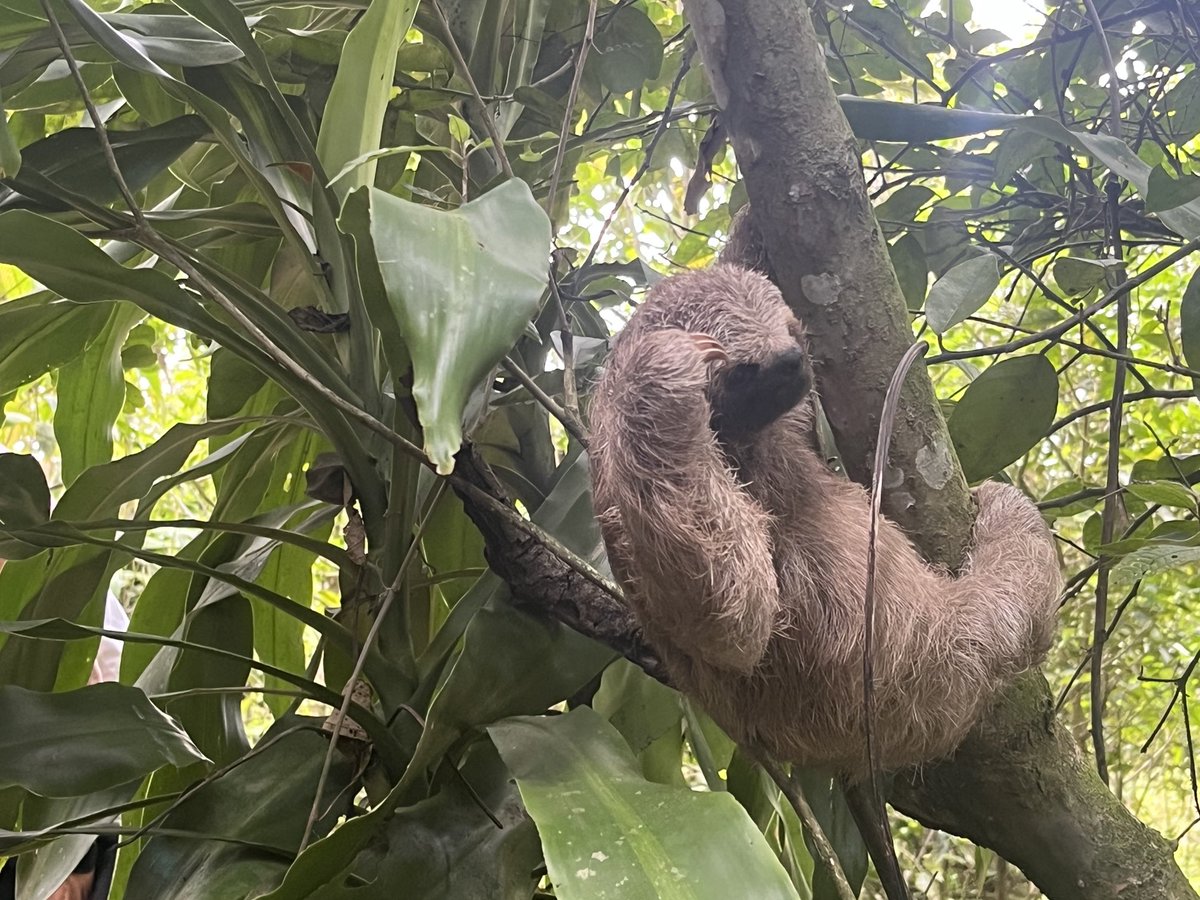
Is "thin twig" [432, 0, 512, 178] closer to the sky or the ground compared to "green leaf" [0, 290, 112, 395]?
closer to the sky

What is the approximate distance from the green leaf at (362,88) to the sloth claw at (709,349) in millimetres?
276

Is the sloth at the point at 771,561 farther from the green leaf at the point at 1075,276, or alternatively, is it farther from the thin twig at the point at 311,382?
the green leaf at the point at 1075,276

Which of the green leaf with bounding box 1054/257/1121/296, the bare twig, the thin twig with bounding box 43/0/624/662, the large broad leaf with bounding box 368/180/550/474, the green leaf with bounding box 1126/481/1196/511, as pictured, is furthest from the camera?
the green leaf with bounding box 1054/257/1121/296

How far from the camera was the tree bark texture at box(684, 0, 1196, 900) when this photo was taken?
50 cm

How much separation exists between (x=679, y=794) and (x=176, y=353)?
2.04m

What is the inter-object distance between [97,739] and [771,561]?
1.35 ft

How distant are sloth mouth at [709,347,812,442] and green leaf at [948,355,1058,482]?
0.21m

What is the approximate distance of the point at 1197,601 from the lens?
52.5 inches

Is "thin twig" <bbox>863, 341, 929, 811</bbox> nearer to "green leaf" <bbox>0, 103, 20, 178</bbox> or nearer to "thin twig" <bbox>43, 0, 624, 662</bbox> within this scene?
"thin twig" <bbox>43, 0, 624, 662</bbox>

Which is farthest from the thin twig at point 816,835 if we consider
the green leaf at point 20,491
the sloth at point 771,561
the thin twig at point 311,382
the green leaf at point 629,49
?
the green leaf at point 629,49

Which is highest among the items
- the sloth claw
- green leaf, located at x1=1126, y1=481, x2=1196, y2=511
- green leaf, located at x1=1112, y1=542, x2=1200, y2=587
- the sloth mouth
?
the sloth claw

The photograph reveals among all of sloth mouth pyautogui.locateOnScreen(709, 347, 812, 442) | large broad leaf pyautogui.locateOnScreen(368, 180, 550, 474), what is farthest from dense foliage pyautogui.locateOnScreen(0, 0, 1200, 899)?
sloth mouth pyautogui.locateOnScreen(709, 347, 812, 442)

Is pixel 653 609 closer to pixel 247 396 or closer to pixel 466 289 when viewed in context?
pixel 466 289

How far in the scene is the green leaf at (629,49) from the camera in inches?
31.5
